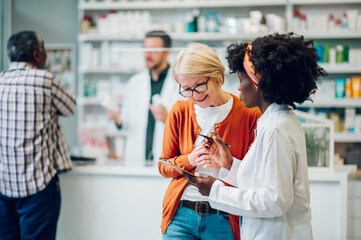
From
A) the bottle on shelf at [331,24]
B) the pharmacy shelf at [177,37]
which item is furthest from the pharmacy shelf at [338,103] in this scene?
the pharmacy shelf at [177,37]

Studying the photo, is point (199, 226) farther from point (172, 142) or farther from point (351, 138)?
point (351, 138)

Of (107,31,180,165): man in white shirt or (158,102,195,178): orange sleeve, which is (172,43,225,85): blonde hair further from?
(107,31,180,165): man in white shirt

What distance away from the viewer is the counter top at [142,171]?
2428 millimetres

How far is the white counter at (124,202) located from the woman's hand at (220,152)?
1185 millimetres

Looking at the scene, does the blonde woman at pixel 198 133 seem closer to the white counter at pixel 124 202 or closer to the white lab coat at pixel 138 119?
the white counter at pixel 124 202

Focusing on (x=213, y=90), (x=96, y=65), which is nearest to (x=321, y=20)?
(x=96, y=65)

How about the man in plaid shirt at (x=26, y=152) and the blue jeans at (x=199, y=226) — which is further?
the man in plaid shirt at (x=26, y=152)

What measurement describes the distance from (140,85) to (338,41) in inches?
88.2

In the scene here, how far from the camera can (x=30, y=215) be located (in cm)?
227

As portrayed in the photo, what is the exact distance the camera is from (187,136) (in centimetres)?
155

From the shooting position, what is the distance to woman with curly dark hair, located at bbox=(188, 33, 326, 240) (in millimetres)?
1173

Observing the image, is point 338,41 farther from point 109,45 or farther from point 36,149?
point 36,149

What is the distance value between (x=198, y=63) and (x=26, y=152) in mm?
1275

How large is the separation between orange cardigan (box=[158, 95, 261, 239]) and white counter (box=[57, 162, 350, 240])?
3.40 ft
